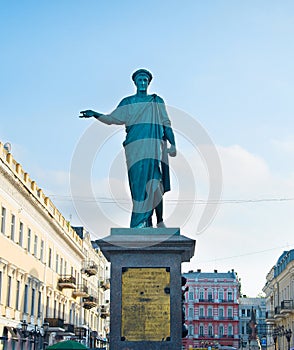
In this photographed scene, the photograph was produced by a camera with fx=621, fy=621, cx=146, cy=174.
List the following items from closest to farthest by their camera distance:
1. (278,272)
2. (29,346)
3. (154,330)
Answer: (154,330), (29,346), (278,272)

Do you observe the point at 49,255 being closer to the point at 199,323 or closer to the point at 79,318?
the point at 79,318

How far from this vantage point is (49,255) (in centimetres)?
4525

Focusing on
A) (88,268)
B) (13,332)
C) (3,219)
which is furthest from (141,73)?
(88,268)

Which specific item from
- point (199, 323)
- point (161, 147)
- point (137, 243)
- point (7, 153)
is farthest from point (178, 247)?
point (199, 323)

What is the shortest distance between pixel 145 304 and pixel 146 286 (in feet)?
1.03

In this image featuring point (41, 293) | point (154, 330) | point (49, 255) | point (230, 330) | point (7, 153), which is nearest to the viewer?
point (154, 330)

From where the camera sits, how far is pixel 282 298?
66.8 meters

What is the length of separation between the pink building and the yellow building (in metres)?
31.2

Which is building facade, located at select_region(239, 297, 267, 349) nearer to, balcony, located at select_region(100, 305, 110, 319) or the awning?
balcony, located at select_region(100, 305, 110, 319)

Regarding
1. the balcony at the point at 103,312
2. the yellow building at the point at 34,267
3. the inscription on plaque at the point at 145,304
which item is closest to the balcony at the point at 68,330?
the yellow building at the point at 34,267

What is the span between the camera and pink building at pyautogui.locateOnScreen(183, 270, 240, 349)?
88.8 m

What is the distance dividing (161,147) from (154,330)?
3571 millimetres

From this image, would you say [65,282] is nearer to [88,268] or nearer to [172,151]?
[88,268]

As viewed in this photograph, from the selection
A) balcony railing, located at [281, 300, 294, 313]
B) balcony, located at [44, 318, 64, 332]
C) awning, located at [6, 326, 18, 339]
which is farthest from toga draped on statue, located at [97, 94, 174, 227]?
balcony railing, located at [281, 300, 294, 313]
